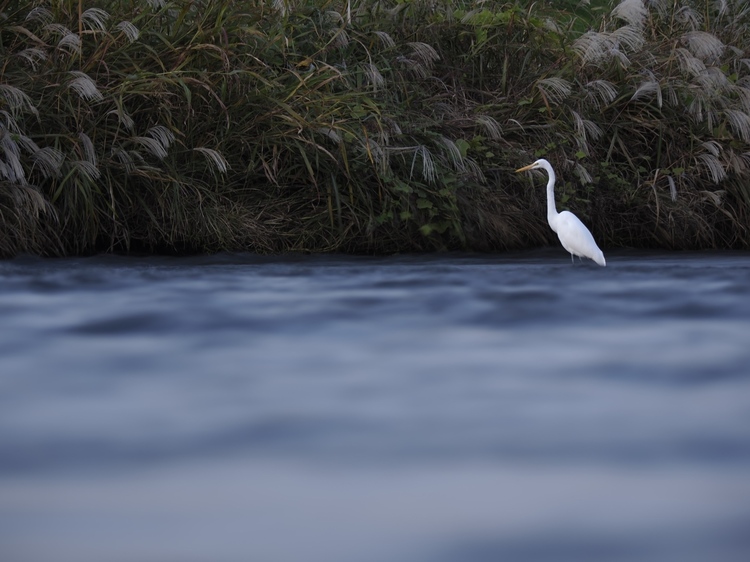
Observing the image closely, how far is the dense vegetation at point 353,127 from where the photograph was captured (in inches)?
224

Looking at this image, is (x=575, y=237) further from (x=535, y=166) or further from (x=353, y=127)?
(x=353, y=127)

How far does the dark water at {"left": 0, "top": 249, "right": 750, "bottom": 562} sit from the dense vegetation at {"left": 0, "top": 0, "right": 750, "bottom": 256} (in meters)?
1.22

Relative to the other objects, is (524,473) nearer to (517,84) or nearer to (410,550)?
(410,550)

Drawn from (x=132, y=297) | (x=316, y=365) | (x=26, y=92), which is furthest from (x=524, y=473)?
(x=26, y=92)

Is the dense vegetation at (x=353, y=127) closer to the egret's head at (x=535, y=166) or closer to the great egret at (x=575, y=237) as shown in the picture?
the egret's head at (x=535, y=166)

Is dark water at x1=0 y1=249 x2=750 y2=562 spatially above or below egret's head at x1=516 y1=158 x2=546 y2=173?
below

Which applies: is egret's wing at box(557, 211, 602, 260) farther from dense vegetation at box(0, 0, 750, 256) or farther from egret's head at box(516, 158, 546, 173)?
dense vegetation at box(0, 0, 750, 256)

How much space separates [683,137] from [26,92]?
4.37 metres

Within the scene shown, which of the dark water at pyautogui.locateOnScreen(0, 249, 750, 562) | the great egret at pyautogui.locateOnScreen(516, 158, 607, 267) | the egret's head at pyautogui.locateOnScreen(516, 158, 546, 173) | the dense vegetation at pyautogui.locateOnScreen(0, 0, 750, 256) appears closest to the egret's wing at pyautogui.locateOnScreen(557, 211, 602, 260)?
the great egret at pyautogui.locateOnScreen(516, 158, 607, 267)

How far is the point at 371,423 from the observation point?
2.46 m

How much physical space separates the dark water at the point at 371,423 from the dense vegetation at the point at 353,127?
4.02 feet

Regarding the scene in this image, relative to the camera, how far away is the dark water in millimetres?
1669

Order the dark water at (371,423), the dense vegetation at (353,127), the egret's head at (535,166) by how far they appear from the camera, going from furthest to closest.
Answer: the egret's head at (535,166), the dense vegetation at (353,127), the dark water at (371,423)

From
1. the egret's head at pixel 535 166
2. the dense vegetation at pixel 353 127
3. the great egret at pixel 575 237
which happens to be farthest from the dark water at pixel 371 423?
the egret's head at pixel 535 166
